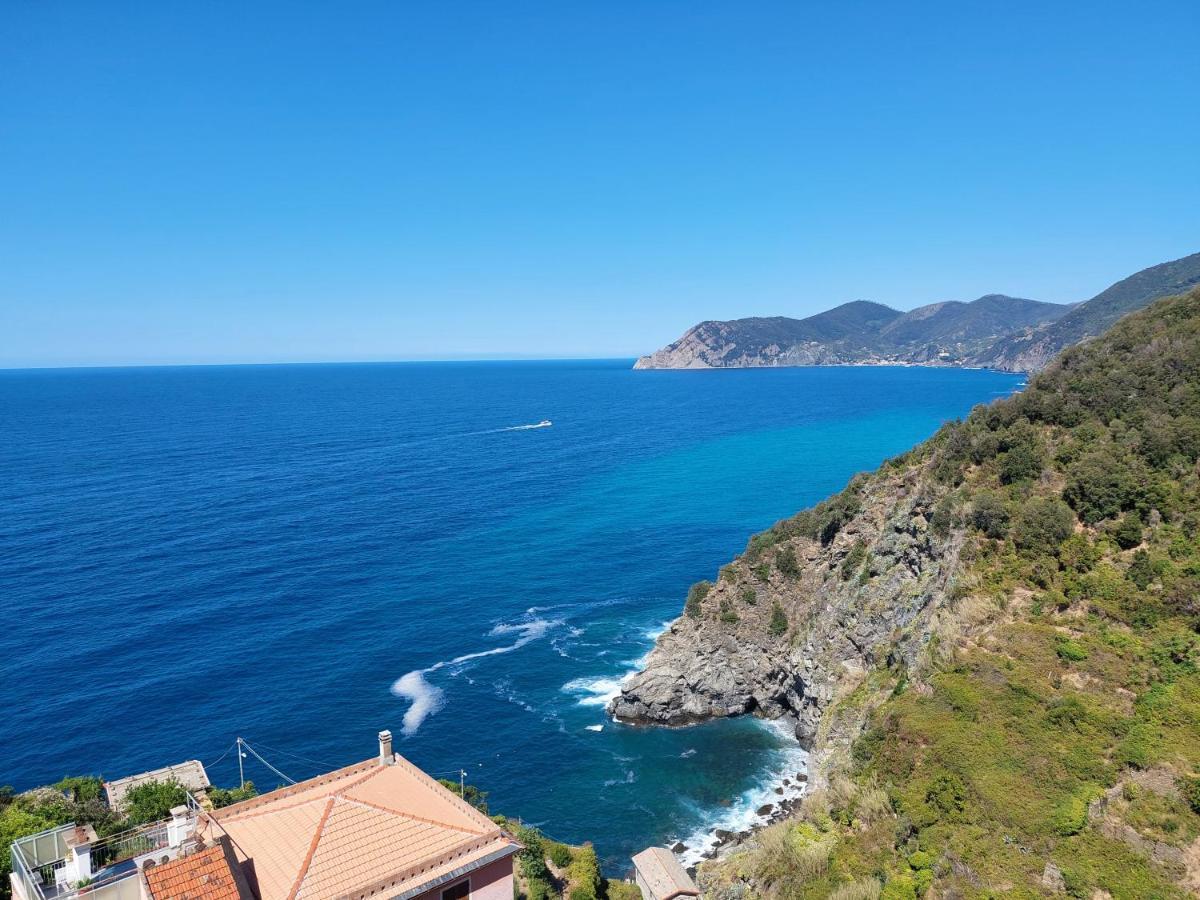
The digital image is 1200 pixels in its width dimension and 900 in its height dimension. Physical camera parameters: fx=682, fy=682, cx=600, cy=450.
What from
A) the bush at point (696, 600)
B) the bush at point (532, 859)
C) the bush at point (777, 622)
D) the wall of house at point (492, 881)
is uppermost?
the wall of house at point (492, 881)

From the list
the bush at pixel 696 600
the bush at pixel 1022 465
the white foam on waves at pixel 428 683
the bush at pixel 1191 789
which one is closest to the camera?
the bush at pixel 1191 789

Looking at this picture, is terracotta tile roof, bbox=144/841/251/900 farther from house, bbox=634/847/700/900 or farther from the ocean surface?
the ocean surface

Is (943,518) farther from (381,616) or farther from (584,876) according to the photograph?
(381,616)

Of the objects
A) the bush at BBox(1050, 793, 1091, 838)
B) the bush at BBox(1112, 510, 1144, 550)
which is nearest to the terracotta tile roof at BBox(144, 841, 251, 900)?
the bush at BBox(1050, 793, 1091, 838)

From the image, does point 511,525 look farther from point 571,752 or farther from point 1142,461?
point 1142,461

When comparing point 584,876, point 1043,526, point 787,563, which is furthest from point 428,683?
point 1043,526

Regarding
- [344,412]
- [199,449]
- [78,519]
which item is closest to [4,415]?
[344,412]

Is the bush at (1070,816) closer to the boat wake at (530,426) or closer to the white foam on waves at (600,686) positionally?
the white foam on waves at (600,686)

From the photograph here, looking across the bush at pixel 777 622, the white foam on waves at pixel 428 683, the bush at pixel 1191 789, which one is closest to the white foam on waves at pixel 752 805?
the bush at pixel 777 622
